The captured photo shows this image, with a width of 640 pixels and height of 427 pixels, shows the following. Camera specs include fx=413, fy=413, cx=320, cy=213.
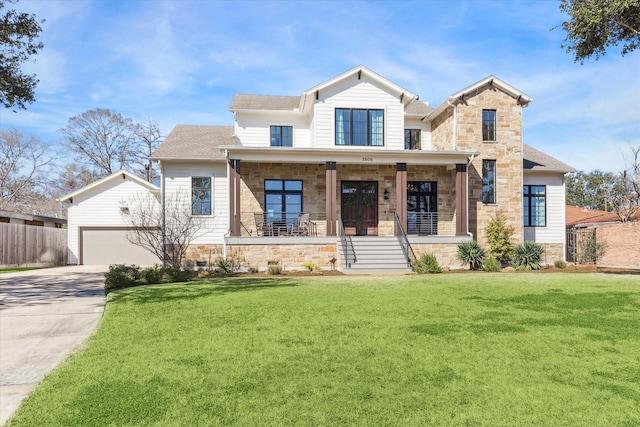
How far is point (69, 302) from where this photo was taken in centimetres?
845

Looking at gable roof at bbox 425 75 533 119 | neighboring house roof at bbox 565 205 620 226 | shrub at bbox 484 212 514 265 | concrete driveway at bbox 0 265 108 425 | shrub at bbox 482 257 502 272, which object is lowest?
shrub at bbox 482 257 502 272

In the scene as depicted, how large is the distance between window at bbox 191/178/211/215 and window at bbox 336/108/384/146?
6083 mm

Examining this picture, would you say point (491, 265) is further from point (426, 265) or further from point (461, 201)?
point (461, 201)

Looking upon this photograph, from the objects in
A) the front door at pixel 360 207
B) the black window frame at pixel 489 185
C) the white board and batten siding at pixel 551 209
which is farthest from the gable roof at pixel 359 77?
the white board and batten siding at pixel 551 209

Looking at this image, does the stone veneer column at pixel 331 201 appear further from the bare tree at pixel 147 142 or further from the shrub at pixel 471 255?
the bare tree at pixel 147 142

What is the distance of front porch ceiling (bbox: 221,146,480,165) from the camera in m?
16.4

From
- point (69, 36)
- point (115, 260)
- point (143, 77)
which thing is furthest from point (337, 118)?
point (115, 260)

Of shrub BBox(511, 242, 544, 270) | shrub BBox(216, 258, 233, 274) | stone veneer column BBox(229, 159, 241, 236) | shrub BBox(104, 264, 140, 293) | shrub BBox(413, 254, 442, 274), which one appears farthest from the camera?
shrub BBox(511, 242, 544, 270)

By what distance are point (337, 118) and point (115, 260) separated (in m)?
14.3

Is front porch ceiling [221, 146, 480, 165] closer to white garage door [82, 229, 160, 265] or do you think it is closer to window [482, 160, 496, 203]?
window [482, 160, 496, 203]

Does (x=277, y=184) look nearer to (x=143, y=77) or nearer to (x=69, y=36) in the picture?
(x=143, y=77)

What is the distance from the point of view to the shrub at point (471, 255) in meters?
16.1

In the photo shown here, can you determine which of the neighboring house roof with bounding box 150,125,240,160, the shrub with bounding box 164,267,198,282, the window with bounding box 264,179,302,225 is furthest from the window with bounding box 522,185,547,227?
the shrub with bounding box 164,267,198,282

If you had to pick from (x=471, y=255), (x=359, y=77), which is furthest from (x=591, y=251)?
(x=359, y=77)
